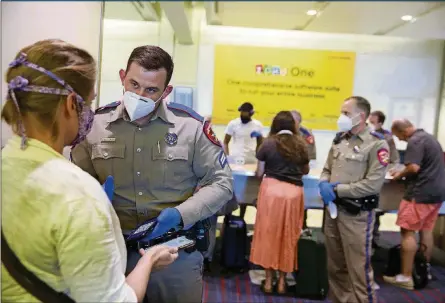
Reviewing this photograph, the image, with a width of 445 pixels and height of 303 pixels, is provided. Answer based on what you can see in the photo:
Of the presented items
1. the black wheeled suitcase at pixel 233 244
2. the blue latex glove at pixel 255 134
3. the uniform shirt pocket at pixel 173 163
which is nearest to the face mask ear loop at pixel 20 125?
the uniform shirt pocket at pixel 173 163

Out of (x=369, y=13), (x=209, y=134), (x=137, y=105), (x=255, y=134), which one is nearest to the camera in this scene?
(x=369, y=13)

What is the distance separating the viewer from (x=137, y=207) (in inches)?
52.8

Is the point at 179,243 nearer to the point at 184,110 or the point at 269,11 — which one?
the point at 184,110

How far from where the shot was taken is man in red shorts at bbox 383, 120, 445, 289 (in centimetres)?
303

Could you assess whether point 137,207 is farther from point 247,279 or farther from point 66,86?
point 247,279

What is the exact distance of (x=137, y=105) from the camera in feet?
4.18

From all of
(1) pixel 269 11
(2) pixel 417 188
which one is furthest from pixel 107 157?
(2) pixel 417 188

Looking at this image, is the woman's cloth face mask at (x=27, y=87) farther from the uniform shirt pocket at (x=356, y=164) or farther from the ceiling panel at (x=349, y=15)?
the uniform shirt pocket at (x=356, y=164)

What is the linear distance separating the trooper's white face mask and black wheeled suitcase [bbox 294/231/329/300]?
6.78 feet

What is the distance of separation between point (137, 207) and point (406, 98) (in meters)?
3.63

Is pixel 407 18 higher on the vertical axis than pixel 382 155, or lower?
higher

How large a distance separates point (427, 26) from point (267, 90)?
4168 mm

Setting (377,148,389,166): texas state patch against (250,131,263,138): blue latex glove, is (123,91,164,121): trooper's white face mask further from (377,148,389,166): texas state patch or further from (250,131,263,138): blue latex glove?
(250,131,263,138): blue latex glove

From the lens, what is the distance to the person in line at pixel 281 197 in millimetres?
2855
